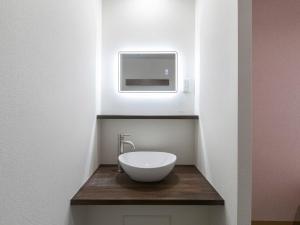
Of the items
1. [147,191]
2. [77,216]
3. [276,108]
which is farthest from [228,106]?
[276,108]

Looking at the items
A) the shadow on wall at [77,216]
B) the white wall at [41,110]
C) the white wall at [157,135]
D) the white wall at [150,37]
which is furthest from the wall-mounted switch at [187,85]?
the shadow on wall at [77,216]

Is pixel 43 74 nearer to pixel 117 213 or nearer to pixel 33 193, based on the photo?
pixel 33 193

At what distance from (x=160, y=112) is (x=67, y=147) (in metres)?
0.91

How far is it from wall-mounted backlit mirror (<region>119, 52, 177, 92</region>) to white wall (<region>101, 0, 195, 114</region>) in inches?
1.9

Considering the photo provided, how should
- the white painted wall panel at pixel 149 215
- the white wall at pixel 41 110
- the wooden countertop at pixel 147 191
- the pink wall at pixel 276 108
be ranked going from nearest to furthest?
the white wall at pixel 41 110 → the wooden countertop at pixel 147 191 → the white painted wall panel at pixel 149 215 → the pink wall at pixel 276 108

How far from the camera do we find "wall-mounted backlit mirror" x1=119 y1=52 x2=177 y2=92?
1.71m

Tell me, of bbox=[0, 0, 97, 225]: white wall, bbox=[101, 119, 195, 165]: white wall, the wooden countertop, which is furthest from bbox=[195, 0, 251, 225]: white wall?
bbox=[0, 0, 97, 225]: white wall

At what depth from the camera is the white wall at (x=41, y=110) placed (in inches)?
22.1

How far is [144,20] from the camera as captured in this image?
1709mm

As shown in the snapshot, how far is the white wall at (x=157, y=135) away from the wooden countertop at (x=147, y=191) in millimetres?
223

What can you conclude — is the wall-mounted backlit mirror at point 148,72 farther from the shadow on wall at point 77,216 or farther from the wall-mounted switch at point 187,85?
the shadow on wall at point 77,216

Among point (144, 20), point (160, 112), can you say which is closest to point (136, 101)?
point (160, 112)

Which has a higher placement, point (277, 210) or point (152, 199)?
point (152, 199)

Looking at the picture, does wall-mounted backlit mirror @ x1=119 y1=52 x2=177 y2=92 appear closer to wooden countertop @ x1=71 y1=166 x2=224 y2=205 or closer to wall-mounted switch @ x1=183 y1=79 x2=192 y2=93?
wall-mounted switch @ x1=183 y1=79 x2=192 y2=93
